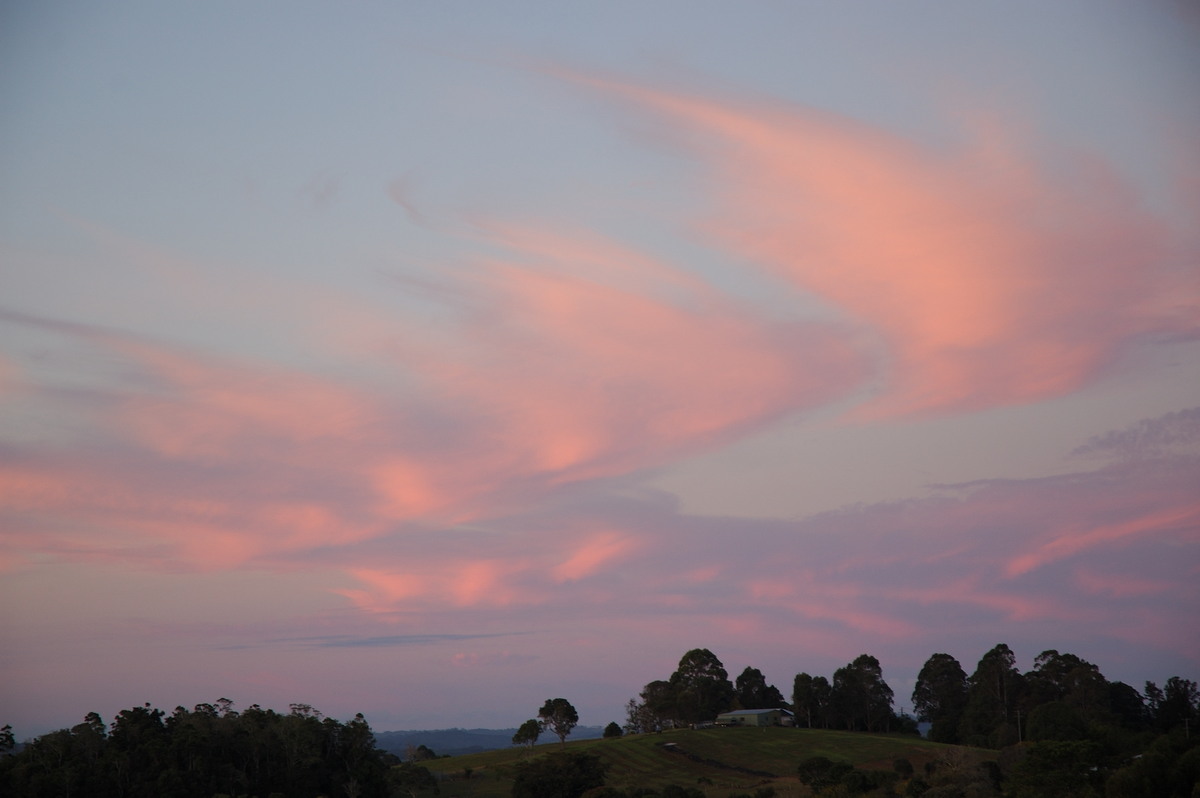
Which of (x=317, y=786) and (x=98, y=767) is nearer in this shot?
(x=98, y=767)

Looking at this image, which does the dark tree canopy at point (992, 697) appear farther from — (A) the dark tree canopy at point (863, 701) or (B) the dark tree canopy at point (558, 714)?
(B) the dark tree canopy at point (558, 714)

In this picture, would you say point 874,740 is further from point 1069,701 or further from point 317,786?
point 317,786

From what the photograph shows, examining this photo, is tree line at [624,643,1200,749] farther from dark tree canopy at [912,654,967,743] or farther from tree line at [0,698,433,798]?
tree line at [0,698,433,798]

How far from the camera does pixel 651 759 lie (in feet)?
451

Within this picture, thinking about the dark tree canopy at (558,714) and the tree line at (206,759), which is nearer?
the tree line at (206,759)

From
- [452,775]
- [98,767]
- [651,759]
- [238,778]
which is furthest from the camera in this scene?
[651,759]

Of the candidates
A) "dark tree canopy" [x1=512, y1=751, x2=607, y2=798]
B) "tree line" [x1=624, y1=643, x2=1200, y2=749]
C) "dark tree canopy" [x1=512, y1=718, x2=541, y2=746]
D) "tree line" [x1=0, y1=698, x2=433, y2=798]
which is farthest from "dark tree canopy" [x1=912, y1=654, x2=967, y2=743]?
"tree line" [x1=0, y1=698, x2=433, y2=798]

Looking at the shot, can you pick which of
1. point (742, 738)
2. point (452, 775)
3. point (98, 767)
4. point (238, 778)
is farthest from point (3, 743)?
point (742, 738)

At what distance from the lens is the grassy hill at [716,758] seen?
389 feet

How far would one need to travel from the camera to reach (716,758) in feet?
458

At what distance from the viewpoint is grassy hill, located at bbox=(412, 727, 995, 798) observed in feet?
389

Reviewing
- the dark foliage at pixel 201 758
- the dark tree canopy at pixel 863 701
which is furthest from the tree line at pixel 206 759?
Result: the dark tree canopy at pixel 863 701

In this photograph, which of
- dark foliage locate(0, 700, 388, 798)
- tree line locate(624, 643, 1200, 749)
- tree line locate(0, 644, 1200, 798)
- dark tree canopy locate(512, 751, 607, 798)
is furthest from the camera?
tree line locate(624, 643, 1200, 749)

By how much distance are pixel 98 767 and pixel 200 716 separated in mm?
17719
